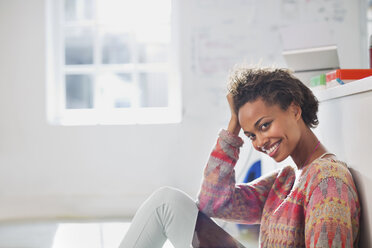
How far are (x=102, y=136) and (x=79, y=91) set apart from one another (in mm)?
394

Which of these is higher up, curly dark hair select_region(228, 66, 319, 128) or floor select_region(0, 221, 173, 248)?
curly dark hair select_region(228, 66, 319, 128)

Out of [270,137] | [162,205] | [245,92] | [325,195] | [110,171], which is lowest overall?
[110,171]

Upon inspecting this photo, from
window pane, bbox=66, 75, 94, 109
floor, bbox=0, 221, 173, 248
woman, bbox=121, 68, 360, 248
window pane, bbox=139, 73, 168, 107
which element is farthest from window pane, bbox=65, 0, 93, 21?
woman, bbox=121, 68, 360, 248

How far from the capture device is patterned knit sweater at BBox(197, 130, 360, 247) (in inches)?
31.8

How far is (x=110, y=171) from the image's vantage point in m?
2.70

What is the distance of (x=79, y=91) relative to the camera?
2.84 metres

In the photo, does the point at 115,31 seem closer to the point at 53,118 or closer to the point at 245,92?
the point at 53,118

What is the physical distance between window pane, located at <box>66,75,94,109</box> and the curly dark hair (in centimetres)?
186

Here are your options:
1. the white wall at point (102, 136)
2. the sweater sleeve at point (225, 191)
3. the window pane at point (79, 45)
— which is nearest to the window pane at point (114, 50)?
the window pane at point (79, 45)

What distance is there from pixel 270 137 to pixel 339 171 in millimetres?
210

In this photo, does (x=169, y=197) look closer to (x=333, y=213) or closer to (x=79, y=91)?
(x=333, y=213)

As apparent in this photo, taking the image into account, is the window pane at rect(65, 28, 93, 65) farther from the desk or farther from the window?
the desk

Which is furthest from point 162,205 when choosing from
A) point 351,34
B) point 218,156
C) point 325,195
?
point 351,34

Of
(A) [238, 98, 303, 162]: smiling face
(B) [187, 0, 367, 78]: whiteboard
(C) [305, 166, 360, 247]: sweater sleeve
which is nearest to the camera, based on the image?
(C) [305, 166, 360, 247]: sweater sleeve
